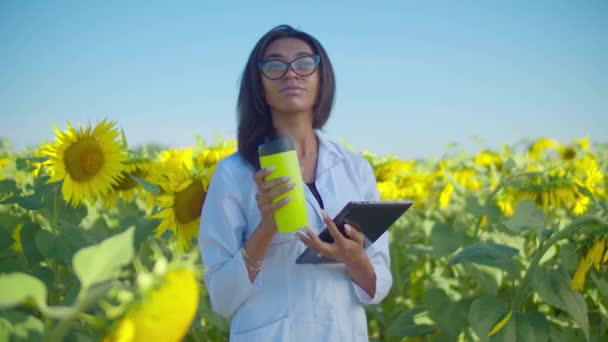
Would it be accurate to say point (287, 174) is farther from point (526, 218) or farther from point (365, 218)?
point (526, 218)

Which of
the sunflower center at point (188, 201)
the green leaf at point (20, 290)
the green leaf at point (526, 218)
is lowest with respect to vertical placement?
the green leaf at point (526, 218)

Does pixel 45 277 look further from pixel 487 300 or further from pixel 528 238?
pixel 528 238

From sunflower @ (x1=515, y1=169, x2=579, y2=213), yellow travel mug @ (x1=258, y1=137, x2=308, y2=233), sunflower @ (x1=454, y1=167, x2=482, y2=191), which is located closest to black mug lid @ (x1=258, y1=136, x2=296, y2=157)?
yellow travel mug @ (x1=258, y1=137, x2=308, y2=233)

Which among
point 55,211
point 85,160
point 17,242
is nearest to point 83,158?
point 85,160

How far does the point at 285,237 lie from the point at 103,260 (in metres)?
1.07

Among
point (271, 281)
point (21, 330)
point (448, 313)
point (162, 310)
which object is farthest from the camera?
point (448, 313)

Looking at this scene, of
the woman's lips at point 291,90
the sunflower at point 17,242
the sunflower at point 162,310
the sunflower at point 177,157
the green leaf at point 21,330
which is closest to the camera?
the sunflower at point 162,310

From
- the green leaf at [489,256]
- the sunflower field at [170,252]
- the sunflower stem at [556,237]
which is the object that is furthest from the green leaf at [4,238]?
the sunflower stem at [556,237]

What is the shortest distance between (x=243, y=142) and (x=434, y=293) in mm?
1053

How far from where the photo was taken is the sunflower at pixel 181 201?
1832mm

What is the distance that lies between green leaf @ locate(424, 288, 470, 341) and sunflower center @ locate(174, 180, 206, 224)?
1.02 m

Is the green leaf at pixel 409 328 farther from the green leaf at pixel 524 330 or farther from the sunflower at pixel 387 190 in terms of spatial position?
the sunflower at pixel 387 190

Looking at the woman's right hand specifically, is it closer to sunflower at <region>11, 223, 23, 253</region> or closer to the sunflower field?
the sunflower field

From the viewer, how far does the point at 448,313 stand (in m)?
2.20
